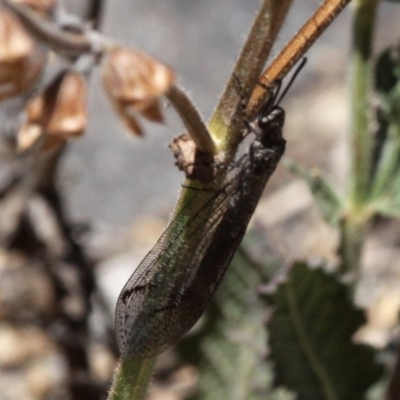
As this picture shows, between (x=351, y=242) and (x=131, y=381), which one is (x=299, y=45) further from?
(x=351, y=242)

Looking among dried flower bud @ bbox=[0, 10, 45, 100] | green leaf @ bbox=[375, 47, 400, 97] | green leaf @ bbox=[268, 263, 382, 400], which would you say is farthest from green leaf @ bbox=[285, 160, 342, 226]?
dried flower bud @ bbox=[0, 10, 45, 100]

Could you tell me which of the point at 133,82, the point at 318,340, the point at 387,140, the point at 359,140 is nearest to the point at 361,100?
the point at 359,140

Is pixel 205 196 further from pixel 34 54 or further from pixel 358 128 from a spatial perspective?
pixel 358 128

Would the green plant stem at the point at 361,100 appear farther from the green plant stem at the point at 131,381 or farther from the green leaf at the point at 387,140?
the green plant stem at the point at 131,381

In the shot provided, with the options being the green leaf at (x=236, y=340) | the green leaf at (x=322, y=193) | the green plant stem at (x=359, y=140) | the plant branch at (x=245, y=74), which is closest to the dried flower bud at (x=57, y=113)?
the plant branch at (x=245, y=74)

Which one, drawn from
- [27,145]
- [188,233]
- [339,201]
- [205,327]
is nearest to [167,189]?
[205,327]

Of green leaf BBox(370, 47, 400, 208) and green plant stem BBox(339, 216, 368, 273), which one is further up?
green leaf BBox(370, 47, 400, 208)

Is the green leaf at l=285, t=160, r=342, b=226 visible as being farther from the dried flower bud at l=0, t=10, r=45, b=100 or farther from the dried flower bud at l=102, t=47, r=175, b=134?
the dried flower bud at l=0, t=10, r=45, b=100
